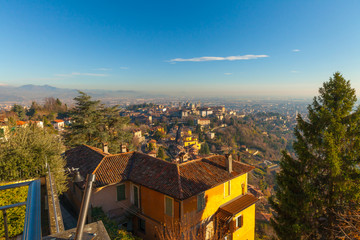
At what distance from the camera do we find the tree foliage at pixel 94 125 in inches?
828

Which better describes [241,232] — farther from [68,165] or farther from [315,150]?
[68,165]

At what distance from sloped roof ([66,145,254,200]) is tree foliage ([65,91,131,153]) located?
7.60 meters

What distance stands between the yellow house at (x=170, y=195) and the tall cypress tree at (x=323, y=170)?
11.5 ft

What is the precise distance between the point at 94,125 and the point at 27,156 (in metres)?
14.2

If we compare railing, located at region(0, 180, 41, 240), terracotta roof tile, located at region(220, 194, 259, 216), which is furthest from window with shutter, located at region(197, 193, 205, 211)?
railing, located at region(0, 180, 41, 240)

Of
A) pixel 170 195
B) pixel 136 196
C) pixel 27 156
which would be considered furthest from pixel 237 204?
pixel 27 156

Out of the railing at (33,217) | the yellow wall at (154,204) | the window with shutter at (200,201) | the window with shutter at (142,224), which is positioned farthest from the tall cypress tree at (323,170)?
the railing at (33,217)

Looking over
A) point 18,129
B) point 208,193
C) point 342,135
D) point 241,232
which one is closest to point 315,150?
point 342,135

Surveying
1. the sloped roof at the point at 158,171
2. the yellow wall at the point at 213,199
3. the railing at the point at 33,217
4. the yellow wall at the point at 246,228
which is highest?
the railing at the point at 33,217

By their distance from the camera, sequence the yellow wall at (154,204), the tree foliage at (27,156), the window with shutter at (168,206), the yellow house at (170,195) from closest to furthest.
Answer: the tree foliage at (27,156) → the window with shutter at (168,206) → the yellow house at (170,195) → the yellow wall at (154,204)

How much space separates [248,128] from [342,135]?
293 feet

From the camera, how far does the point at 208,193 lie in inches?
433

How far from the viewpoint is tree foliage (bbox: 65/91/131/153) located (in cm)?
2103

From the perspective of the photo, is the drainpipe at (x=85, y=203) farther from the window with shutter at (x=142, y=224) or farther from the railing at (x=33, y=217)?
the window with shutter at (x=142, y=224)
